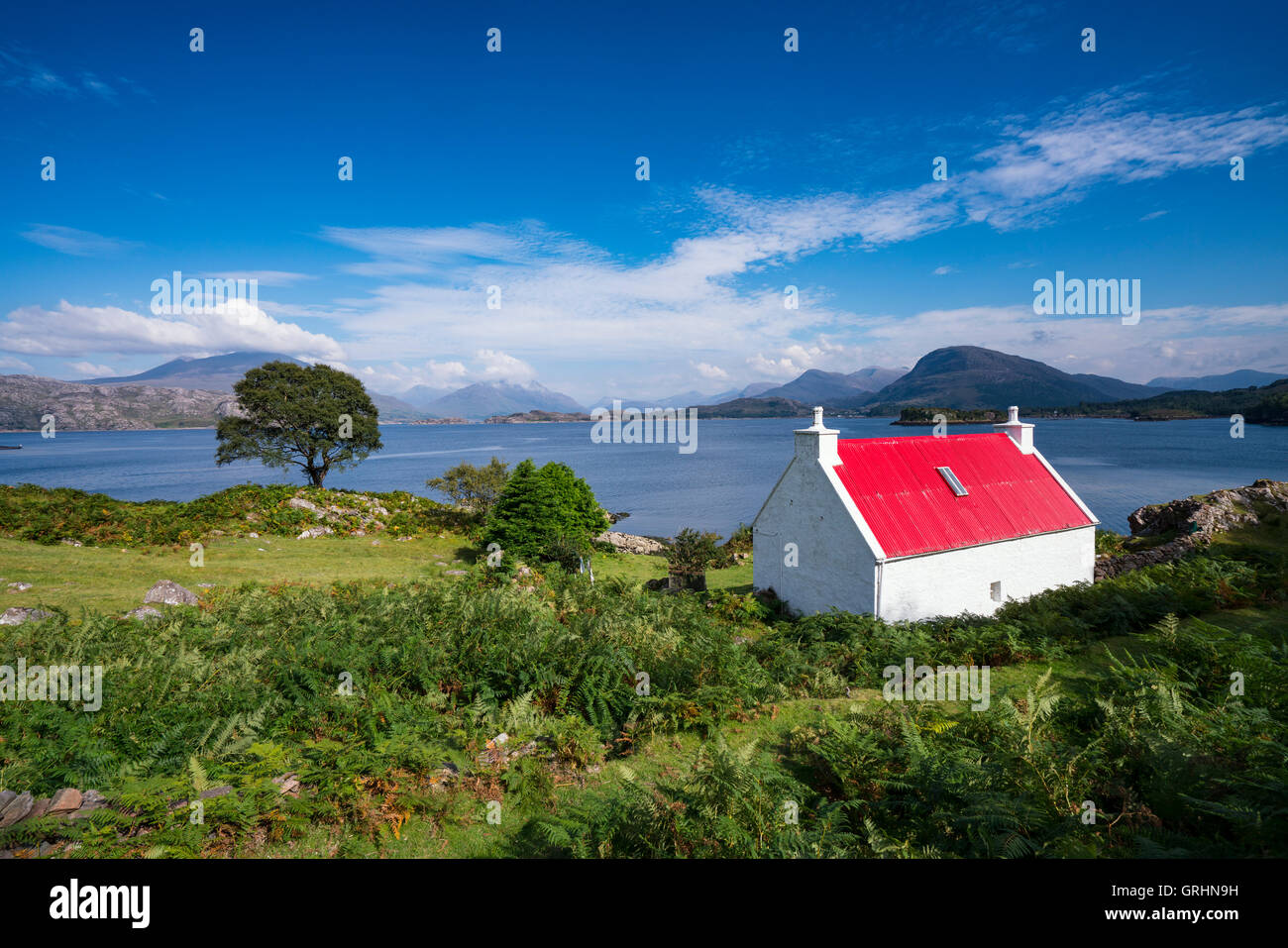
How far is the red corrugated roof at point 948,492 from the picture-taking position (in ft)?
69.3

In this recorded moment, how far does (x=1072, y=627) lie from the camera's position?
15703 millimetres

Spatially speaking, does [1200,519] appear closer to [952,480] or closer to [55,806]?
[952,480]

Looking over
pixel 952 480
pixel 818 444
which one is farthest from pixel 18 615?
pixel 952 480

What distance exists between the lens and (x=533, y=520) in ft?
109

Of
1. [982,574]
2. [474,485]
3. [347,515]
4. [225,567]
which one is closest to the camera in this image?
[982,574]

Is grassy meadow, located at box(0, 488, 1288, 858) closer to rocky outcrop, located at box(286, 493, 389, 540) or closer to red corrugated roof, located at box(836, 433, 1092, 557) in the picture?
red corrugated roof, located at box(836, 433, 1092, 557)

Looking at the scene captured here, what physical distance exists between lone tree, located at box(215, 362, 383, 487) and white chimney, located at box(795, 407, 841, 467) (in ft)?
125

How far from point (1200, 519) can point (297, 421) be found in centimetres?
5928

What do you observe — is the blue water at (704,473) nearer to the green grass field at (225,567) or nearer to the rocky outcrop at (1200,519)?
the rocky outcrop at (1200,519)

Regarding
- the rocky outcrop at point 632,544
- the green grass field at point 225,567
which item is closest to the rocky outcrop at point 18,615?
the green grass field at point 225,567

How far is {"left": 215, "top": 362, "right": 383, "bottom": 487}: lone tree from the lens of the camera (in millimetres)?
44625

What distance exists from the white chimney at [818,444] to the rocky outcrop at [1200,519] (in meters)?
15.6

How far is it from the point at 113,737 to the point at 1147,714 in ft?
50.7
